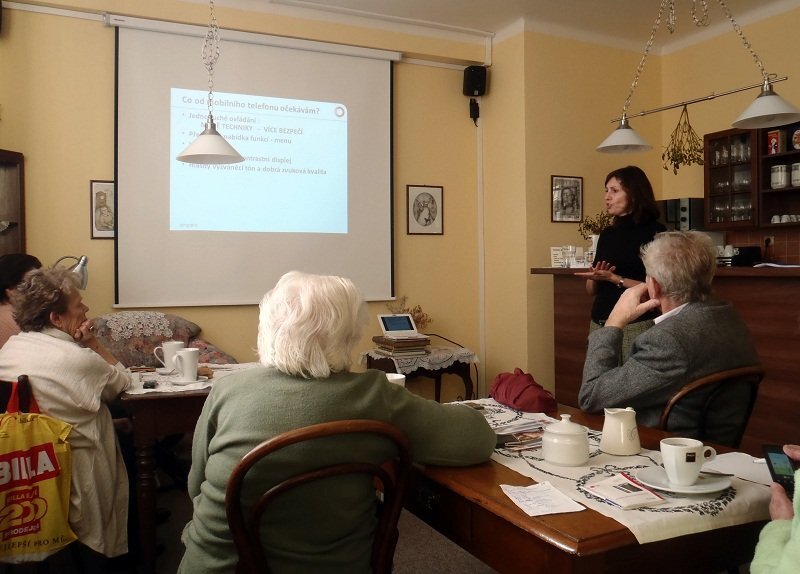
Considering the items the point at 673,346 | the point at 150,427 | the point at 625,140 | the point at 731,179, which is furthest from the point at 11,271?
the point at 731,179

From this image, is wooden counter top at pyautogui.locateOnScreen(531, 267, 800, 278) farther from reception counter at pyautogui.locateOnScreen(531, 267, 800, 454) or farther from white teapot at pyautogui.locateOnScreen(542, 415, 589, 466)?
white teapot at pyautogui.locateOnScreen(542, 415, 589, 466)

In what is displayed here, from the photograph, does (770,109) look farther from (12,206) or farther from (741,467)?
(12,206)

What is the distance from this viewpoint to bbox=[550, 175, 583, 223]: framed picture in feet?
16.6

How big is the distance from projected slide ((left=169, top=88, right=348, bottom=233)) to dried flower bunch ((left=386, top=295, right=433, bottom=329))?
681 millimetres

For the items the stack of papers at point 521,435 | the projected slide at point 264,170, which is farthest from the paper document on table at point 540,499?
the projected slide at point 264,170

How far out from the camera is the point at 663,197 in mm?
5609

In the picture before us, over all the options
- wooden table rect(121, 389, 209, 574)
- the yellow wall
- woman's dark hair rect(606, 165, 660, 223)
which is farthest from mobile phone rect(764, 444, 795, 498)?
the yellow wall

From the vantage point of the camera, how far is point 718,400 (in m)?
1.85

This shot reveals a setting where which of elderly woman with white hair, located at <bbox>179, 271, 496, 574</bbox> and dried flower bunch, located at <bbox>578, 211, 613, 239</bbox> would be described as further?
dried flower bunch, located at <bbox>578, 211, 613, 239</bbox>

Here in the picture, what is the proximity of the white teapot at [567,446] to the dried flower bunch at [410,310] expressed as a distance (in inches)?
137

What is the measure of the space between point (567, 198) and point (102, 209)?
10.7 feet

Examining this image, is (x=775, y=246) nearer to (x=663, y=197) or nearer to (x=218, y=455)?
(x=663, y=197)

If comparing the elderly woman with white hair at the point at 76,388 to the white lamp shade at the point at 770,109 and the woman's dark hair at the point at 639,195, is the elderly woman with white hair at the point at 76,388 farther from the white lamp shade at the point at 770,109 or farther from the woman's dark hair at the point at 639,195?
the white lamp shade at the point at 770,109

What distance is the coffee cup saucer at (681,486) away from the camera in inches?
49.6
